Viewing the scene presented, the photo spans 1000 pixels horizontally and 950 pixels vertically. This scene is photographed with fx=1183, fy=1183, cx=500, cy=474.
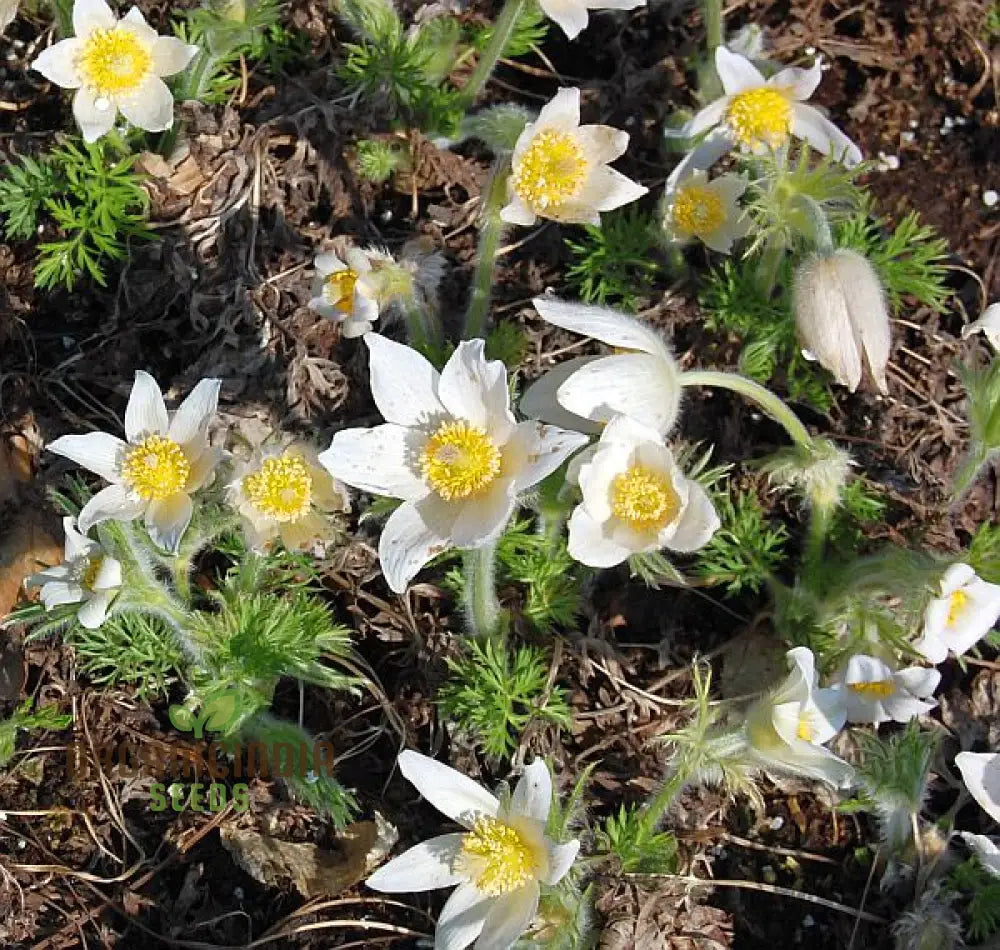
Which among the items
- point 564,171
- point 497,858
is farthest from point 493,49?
point 497,858

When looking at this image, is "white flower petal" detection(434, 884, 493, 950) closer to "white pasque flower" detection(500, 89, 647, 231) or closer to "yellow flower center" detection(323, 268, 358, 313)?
"yellow flower center" detection(323, 268, 358, 313)

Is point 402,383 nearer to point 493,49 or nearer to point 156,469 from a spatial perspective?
point 156,469

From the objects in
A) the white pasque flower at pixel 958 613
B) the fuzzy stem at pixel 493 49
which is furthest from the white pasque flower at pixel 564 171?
the white pasque flower at pixel 958 613

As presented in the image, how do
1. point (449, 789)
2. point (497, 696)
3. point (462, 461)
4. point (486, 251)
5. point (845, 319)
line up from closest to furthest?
point (462, 461) < point (449, 789) < point (845, 319) < point (497, 696) < point (486, 251)

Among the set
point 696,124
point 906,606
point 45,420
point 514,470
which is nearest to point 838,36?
point 696,124

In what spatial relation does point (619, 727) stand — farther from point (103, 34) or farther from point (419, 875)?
point (103, 34)

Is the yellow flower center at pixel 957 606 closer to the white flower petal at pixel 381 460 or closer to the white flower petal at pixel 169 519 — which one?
the white flower petal at pixel 381 460
